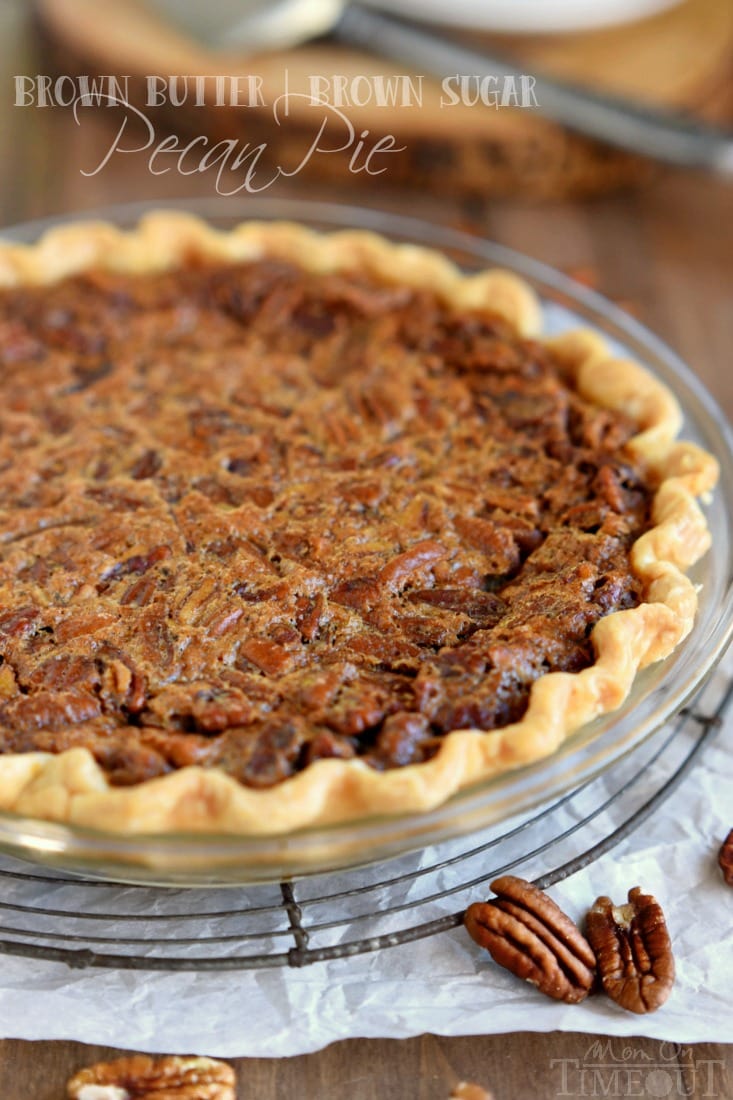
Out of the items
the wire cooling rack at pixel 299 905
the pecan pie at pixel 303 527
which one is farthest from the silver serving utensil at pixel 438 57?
the wire cooling rack at pixel 299 905

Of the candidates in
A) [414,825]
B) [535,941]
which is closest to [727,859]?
[535,941]

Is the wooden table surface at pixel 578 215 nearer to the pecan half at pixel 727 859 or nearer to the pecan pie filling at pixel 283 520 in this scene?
the pecan pie filling at pixel 283 520

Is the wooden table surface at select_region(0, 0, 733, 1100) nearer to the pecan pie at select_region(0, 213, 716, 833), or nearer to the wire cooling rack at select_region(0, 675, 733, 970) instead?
the pecan pie at select_region(0, 213, 716, 833)

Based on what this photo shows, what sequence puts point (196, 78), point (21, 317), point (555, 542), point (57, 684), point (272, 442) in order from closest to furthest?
point (57, 684) < point (555, 542) < point (272, 442) < point (21, 317) < point (196, 78)

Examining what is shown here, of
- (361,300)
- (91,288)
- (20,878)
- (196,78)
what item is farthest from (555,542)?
(196,78)

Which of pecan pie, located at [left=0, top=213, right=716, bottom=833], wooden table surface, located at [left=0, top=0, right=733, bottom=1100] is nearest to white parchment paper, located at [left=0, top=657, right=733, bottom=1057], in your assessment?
pecan pie, located at [left=0, top=213, right=716, bottom=833]

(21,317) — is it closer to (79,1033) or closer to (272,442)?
(272,442)
